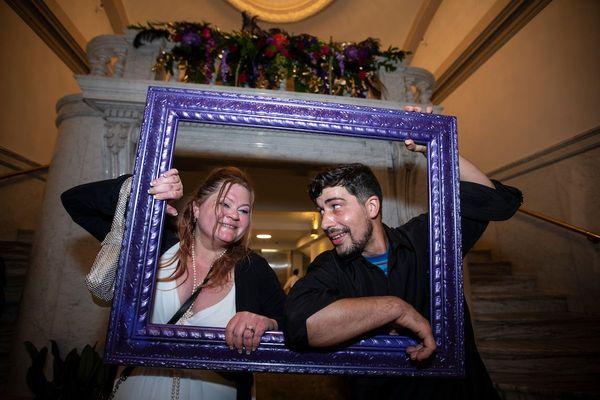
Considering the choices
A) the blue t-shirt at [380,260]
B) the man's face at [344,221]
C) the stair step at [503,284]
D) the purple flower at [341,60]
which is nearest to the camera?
the man's face at [344,221]

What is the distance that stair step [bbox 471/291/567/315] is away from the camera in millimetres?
3900

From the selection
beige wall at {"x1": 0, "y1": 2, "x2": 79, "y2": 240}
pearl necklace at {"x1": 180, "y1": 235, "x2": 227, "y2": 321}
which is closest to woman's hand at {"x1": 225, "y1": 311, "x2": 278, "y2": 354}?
pearl necklace at {"x1": 180, "y1": 235, "x2": 227, "y2": 321}

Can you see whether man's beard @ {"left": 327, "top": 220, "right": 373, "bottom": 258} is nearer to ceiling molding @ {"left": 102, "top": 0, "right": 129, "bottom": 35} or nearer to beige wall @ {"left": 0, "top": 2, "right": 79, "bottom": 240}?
beige wall @ {"left": 0, "top": 2, "right": 79, "bottom": 240}

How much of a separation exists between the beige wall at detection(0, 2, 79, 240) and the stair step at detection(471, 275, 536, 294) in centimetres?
762

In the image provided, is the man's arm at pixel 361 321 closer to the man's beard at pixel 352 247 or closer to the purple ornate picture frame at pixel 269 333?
the purple ornate picture frame at pixel 269 333

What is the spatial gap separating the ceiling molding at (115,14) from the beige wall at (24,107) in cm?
188

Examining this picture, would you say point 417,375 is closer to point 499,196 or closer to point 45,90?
point 499,196

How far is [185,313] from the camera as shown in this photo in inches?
48.9

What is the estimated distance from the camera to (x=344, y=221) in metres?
1.26

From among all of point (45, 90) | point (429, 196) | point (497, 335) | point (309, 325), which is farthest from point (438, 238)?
point (45, 90)

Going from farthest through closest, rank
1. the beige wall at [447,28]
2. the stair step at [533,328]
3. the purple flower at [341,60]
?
the beige wall at [447,28] → the stair step at [533,328] → the purple flower at [341,60]

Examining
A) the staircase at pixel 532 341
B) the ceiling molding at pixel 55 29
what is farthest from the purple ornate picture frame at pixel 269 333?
the ceiling molding at pixel 55 29

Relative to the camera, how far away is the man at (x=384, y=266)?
110 centimetres

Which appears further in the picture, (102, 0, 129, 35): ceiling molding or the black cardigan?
(102, 0, 129, 35): ceiling molding
